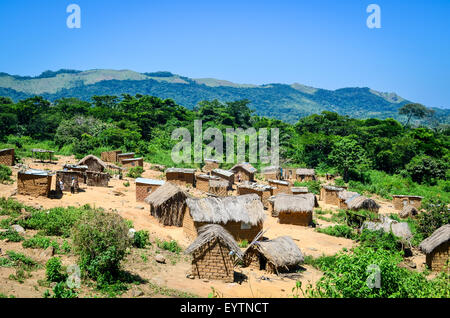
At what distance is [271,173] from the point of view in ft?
105

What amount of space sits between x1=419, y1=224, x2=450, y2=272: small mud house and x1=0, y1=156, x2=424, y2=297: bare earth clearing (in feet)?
3.00

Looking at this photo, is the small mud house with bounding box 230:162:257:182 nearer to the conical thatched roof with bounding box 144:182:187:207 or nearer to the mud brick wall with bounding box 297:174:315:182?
the mud brick wall with bounding box 297:174:315:182

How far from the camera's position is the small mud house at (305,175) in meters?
33.0

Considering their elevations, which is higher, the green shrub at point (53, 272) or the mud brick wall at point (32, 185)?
the mud brick wall at point (32, 185)

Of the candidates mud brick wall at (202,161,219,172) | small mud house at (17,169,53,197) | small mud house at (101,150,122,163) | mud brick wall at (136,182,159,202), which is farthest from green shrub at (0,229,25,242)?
mud brick wall at (202,161,219,172)

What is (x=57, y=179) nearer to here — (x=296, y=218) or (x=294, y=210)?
(x=294, y=210)

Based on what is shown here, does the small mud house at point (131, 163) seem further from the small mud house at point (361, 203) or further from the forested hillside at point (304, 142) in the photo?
the small mud house at point (361, 203)

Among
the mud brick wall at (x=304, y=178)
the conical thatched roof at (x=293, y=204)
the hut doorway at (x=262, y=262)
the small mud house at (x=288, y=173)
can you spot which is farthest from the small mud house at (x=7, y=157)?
the mud brick wall at (x=304, y=178)

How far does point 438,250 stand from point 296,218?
7329mm

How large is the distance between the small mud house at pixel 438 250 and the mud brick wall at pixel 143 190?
12.8 meters

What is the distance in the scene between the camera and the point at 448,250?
13.3m

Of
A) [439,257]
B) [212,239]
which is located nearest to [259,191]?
[439,257]

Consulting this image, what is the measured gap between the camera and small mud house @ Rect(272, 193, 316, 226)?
63.5ft
